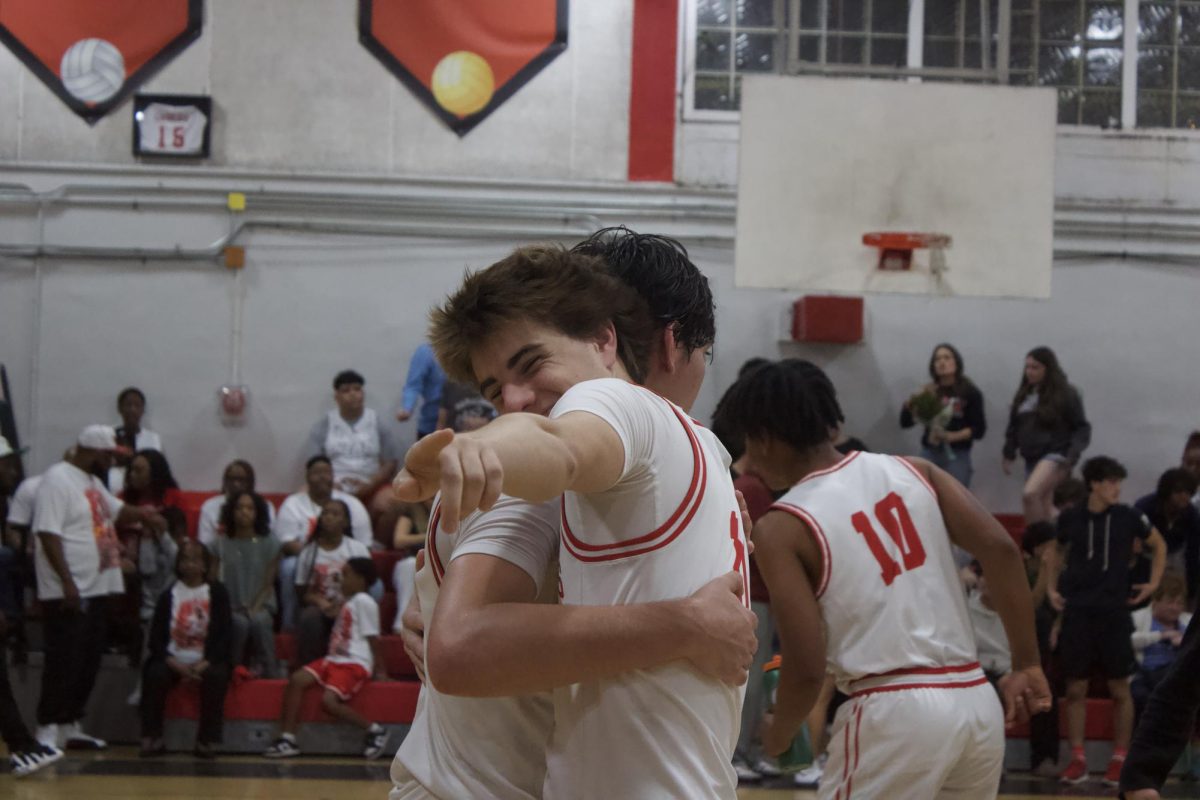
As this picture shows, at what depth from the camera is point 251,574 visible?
9492 mm

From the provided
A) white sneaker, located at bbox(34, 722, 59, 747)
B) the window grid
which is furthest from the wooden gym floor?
the window grid

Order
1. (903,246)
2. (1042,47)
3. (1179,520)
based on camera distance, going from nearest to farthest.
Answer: (903,246), (1179,520), (1042,47)

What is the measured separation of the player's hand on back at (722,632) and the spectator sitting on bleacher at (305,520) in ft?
25.5

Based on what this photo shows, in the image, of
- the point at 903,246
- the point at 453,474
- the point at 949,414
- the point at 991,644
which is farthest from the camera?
the point at 949,414

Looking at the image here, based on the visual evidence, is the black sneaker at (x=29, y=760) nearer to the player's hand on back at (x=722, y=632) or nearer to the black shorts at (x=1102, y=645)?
the black shorts at (x=1102, y=645)

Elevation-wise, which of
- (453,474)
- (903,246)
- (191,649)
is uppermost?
(903,246)

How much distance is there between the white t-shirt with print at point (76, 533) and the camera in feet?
28.1

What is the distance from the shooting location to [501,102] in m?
12.3

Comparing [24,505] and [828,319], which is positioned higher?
[828,319]

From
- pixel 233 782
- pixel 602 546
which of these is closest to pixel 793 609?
pixel 602 546

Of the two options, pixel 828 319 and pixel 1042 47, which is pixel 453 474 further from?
pixel 1042 47

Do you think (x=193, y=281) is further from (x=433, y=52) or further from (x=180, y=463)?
(x=433, y=52)

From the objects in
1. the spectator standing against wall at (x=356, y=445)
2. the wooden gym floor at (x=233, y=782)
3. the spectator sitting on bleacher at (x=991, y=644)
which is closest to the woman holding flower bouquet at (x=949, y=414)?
the spectator sitting on bleacher at (x=991, y=644)

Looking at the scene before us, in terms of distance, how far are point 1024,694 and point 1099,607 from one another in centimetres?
543
